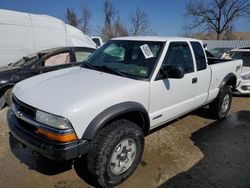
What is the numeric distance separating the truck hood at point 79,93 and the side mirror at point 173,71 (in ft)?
1.36

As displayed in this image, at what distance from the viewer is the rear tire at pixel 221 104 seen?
5.15 m

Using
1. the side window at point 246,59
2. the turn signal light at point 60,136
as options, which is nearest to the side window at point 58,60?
the turn signal light at point 60,136

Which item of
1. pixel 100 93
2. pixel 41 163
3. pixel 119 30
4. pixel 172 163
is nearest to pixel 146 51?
pixel 100 93

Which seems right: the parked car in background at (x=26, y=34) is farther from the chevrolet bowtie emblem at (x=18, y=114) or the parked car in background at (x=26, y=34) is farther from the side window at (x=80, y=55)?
the chevrolet bowtie emblem at (x=18, y=114)

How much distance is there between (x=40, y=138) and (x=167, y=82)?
1.91 m

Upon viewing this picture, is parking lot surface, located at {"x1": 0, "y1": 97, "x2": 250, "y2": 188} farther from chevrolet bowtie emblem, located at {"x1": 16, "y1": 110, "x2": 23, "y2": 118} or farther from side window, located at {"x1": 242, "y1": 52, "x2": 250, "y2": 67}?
side window, located at {"x1": 242, "y1": 52, "x2": 250, "y2": 67}

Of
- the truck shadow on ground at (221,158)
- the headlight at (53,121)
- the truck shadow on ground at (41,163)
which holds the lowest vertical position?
the truck shadow on ground at (221,158)

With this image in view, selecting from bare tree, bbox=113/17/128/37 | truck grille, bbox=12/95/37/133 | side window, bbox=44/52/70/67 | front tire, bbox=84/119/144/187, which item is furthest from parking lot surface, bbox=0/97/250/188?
bare tree, bbox=113/17/128/37

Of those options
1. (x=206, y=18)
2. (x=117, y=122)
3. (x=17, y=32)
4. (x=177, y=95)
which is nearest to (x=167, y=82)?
(x=177, y=95)

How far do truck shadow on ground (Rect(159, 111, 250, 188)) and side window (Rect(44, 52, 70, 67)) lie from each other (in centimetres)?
395

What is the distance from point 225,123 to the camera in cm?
533

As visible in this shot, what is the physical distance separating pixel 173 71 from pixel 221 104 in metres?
2.42

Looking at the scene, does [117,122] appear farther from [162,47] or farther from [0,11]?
[0,11]

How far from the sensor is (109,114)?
2.70m
